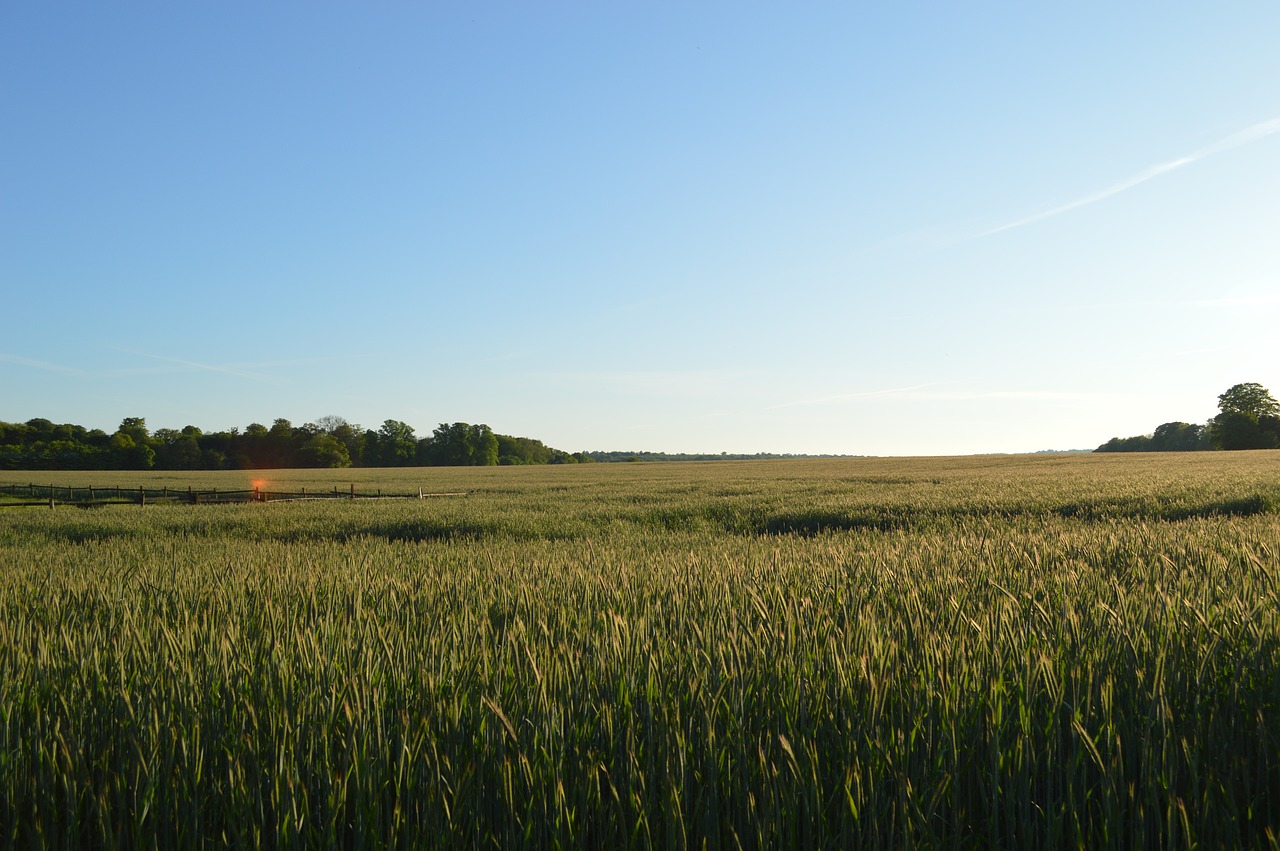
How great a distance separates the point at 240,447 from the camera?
358ft

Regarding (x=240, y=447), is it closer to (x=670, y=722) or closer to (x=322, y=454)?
(x=322, y=454)

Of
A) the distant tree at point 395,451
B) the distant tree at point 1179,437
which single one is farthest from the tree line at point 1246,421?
the distant tree at point 395,451

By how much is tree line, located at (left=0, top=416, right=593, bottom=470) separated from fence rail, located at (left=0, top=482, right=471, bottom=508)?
204 ft

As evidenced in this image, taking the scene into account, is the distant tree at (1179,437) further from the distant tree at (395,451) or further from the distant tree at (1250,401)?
the distant tree at (395,451)

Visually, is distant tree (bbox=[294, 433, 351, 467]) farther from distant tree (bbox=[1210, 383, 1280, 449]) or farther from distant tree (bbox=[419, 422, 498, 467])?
distant tree (bbox=[1210, 383, 1280, 449])

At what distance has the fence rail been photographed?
28.3 metres

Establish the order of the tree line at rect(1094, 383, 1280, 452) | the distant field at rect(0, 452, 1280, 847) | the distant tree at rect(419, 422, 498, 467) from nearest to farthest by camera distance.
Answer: the distant field at rect(0, 452, 1280, 847), the tree line at rect(1094, 383, 1280, 452), the distant tree at rect(419, 422, 498, 467)

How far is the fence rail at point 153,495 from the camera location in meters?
28.3

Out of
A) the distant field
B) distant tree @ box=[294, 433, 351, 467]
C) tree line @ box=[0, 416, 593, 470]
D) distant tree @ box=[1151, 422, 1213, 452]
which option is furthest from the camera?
distant tree @ box=[1151, 422, 1213, 452]

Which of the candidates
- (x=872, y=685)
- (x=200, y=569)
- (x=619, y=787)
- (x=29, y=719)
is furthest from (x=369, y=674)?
(x=200, y=569)

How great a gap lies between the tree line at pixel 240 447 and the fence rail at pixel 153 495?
6221 cm

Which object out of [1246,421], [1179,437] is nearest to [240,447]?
[1246,421]

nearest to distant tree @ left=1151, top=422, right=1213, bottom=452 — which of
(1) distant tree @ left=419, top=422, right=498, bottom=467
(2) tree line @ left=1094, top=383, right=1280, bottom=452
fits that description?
(2) tree line @ left=1094, top=383, right=1280, bottom=452

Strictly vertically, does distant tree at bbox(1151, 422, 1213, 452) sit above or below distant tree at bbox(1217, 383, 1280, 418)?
below
